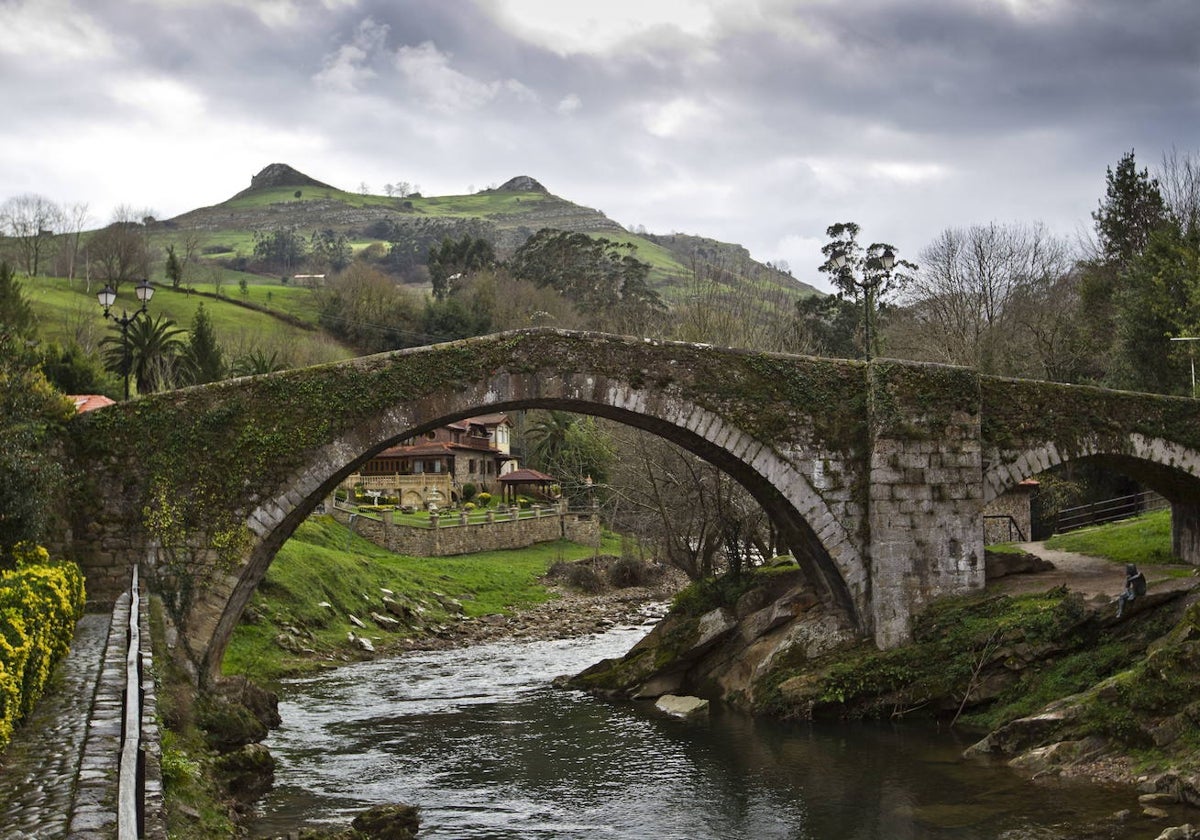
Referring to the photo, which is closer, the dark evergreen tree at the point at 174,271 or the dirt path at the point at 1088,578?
the dirt path at the point at 1088,578

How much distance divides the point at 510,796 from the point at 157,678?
484 cm

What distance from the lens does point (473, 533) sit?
48.1m

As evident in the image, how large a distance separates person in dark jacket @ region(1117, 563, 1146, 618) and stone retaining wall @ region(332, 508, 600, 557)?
29.8 meters

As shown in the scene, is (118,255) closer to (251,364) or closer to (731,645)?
(251,364)

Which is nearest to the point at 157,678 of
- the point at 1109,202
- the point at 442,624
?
the point at 442,624

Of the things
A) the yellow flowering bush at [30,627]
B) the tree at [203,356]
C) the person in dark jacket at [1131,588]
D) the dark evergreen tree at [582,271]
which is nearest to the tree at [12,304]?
the tree at [203,356]

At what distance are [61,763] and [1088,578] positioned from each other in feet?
58.1

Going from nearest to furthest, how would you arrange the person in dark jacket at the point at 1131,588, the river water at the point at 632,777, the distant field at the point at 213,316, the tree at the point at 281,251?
the river water at the point at 632,777 < the person in dark jacket at the point at 1131,588 < the distant field at the point at 213,316 < the tree at the point at 281,251

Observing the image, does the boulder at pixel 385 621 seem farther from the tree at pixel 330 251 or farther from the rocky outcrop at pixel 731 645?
the tree at pixel 330 251

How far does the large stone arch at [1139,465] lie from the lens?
20.5 meters

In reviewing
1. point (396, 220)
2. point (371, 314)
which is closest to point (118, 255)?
point (371, 314)

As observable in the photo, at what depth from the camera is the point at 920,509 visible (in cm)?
1978

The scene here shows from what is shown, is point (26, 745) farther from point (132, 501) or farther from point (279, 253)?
point (279, 253)

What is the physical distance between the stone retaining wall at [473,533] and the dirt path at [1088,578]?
82.9 ft
